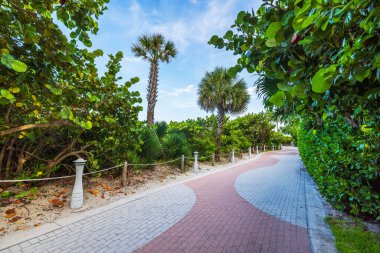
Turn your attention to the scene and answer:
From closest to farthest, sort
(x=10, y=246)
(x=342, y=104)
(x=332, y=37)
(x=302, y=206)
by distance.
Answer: (x=332, y=37) < (x=342, y=104) < (x=10, y=246) < (x=302, y=206)

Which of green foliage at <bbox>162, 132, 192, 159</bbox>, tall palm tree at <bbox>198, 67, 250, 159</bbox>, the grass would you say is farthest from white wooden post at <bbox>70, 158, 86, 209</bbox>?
tall palm tree at <bbox>198, 67, 250, 159</bbox>

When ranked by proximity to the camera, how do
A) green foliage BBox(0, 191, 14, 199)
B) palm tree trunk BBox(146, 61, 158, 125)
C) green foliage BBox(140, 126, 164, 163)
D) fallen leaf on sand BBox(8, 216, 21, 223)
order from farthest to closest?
1. palm tree trunk BBox(146, 61, 158, 125)
2. green foliage BBox(140, 126, 164, 163)
3. green foliage BBox(0, 191, 14, 199)
4. fallen leaf on sand BBox(8, 216, 21, 223)

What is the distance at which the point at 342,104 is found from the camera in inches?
67.4

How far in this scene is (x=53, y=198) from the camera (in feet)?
16.7

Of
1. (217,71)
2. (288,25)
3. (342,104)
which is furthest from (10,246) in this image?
(217,71)

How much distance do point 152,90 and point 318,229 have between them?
10.2 metres

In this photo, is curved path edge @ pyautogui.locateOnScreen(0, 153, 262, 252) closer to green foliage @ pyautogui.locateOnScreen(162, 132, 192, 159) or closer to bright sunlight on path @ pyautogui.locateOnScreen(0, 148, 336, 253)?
bright sunlight on path @ pyautogui.locateOnScreen(0, 148, 336, 253)

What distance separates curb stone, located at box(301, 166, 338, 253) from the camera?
323 cm

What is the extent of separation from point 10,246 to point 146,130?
6.12 meters

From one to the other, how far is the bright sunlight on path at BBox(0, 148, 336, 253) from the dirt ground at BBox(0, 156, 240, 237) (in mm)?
687

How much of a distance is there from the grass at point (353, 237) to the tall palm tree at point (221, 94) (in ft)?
35.3

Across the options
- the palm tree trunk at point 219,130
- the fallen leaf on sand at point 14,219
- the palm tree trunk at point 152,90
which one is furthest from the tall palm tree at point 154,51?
the fallen leaf on sand at point 14,219

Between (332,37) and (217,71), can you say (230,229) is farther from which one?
(217,71)

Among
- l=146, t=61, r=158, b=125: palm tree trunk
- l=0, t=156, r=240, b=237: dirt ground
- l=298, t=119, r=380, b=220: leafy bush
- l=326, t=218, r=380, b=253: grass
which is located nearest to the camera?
l=326, t=218, r=380, b=253: grass
